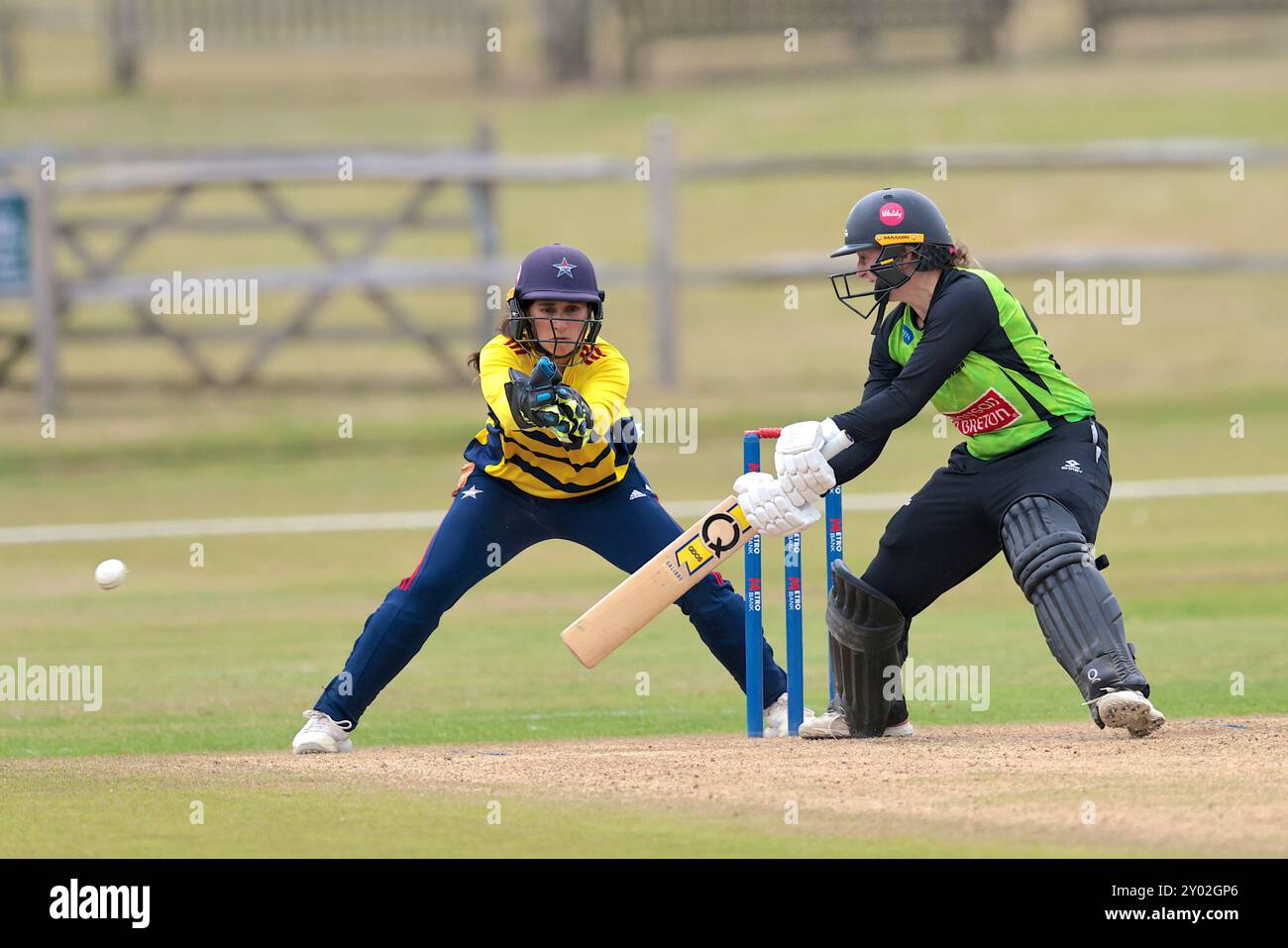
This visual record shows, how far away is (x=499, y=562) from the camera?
8.48m

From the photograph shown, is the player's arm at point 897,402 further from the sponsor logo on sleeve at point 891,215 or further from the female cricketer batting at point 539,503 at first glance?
the female cricketer batting at point 539,503

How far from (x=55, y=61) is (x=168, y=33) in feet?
11.2

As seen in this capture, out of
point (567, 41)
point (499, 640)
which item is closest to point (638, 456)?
point (499, 640)

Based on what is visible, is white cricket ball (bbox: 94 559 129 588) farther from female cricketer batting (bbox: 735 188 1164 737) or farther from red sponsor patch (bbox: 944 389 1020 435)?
red sponsor patch (bbox: 944 389 1020 435)

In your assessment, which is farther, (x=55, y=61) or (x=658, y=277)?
(x=55, y=61)

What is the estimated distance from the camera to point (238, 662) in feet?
37.4

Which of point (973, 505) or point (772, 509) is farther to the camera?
point (973, 505)

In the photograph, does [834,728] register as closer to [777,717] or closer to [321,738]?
[777,717]

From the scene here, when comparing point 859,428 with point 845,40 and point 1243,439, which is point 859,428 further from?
point 845,40

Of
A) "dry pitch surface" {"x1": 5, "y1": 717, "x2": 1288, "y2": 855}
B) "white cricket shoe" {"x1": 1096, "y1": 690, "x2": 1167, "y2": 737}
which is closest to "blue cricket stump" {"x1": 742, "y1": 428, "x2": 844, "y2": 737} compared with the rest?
"dry pitch surface" {"x1": 5, "y1": 717, "x2": 1288, "y2": 855}

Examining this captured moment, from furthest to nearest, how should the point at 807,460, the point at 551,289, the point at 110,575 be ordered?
1. the point at 110,575
2. the point at 551,289
3. the point at 807,460

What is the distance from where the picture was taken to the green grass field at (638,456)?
745 centimetres

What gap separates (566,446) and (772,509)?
964mm

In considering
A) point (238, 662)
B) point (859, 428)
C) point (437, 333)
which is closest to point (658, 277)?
point (437, 333)
